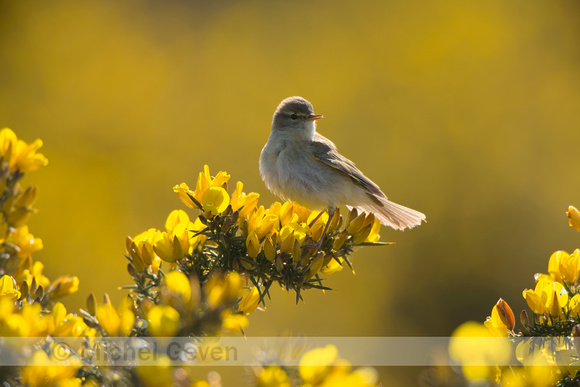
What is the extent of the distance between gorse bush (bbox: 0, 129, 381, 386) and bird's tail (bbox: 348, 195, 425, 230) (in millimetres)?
1067

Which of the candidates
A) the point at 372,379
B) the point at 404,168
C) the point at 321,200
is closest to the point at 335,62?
the point at 404,168

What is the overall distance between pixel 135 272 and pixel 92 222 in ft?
13.7

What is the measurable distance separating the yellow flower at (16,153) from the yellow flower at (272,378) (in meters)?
1.22

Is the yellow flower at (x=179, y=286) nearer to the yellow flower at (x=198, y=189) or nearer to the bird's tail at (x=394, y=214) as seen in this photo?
the yellow flower at (x=198, y=189)

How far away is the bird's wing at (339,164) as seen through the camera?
3.46 m

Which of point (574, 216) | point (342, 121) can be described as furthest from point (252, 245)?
point (342, 121)

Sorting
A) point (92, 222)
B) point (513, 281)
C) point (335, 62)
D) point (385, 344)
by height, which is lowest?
point (385, 344)

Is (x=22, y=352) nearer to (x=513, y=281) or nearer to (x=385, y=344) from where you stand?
(x=385, y=344)

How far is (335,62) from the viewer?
715 cm

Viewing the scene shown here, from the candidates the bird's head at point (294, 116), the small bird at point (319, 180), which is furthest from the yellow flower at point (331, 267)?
the bird's head at point (294, 116)

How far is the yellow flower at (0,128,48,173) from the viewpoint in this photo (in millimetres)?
1910

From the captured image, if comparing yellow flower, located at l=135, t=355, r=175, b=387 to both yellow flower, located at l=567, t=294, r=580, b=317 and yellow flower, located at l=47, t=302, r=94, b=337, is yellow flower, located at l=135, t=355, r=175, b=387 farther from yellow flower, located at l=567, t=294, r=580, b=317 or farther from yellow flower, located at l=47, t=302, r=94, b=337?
yellow flower, located at l=567, t=294, r=580, b=317

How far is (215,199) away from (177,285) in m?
0.68

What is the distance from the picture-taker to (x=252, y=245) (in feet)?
6.03
